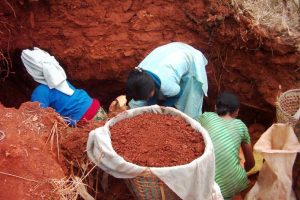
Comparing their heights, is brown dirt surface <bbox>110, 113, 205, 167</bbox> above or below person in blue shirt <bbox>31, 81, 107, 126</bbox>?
above

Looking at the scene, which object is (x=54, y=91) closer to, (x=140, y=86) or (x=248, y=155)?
(x=140, y=86)

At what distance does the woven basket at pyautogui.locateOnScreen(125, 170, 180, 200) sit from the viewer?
114 inches

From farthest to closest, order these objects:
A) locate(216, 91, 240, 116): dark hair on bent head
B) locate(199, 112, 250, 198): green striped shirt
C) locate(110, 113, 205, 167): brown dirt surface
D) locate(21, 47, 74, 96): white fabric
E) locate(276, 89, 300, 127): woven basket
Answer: locate(276, 89, 300, 127): woven basket → locate(21, 47, 74, 96): white fabric → locate(216, 91, 240, 116): dark hair on bent head → locate(199, 112, 250, 198): green striped shirt → locate(110, 113, 205, 167): brown dirt surface

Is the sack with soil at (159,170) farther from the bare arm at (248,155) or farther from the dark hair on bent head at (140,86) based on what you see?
the bare arm at (248,155)

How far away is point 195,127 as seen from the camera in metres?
3.21

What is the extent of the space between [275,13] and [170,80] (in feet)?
6.07

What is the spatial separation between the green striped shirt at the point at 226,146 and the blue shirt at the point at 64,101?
115 cm

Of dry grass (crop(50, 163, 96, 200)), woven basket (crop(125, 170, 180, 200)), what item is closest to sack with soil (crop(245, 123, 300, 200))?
woven basket (crop(125, 170, 180, 200))

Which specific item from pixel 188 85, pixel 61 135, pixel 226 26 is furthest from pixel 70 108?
pixel 226 26

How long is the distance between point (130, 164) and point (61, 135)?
802 millimetres

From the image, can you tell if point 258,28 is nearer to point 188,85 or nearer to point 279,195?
point 188,85

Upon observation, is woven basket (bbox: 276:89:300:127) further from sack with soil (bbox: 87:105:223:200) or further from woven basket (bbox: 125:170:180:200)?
woven basket (bbox: 125:170:180:200)

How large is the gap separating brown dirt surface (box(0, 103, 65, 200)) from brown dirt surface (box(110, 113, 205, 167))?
48 cm

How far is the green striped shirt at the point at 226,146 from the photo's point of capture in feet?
12.1
